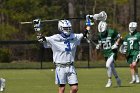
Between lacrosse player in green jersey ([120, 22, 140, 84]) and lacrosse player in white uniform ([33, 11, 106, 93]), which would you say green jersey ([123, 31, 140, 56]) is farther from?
lacrosse player in white uniform ([33, 11, 106, 93])

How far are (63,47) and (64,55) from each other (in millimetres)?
183

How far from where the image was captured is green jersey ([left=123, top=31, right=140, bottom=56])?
69.4 feet

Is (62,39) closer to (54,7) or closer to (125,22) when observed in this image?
(54,7)

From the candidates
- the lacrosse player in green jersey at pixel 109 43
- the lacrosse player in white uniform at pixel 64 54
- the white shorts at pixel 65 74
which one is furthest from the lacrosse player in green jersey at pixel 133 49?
the white shorts at pixel 65 74

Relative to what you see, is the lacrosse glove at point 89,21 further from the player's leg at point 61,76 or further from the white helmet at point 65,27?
the player's leg at point 61,76

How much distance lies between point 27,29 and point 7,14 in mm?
3231

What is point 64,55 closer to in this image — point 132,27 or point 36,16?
point 132,27

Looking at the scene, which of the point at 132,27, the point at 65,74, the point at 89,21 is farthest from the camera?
the point at 132,27

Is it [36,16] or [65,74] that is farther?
[36,16]

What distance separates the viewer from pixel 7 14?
152 feet

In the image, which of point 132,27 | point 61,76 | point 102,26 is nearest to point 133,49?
point 132,27

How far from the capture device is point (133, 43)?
21.3 m

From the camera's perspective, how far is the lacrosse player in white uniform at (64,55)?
45.0 feet

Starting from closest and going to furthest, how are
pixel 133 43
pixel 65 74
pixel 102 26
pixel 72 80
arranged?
1. pixel 72 80
2. pixel 65 74
3. pixel 102 26
4. pixel 133 43
